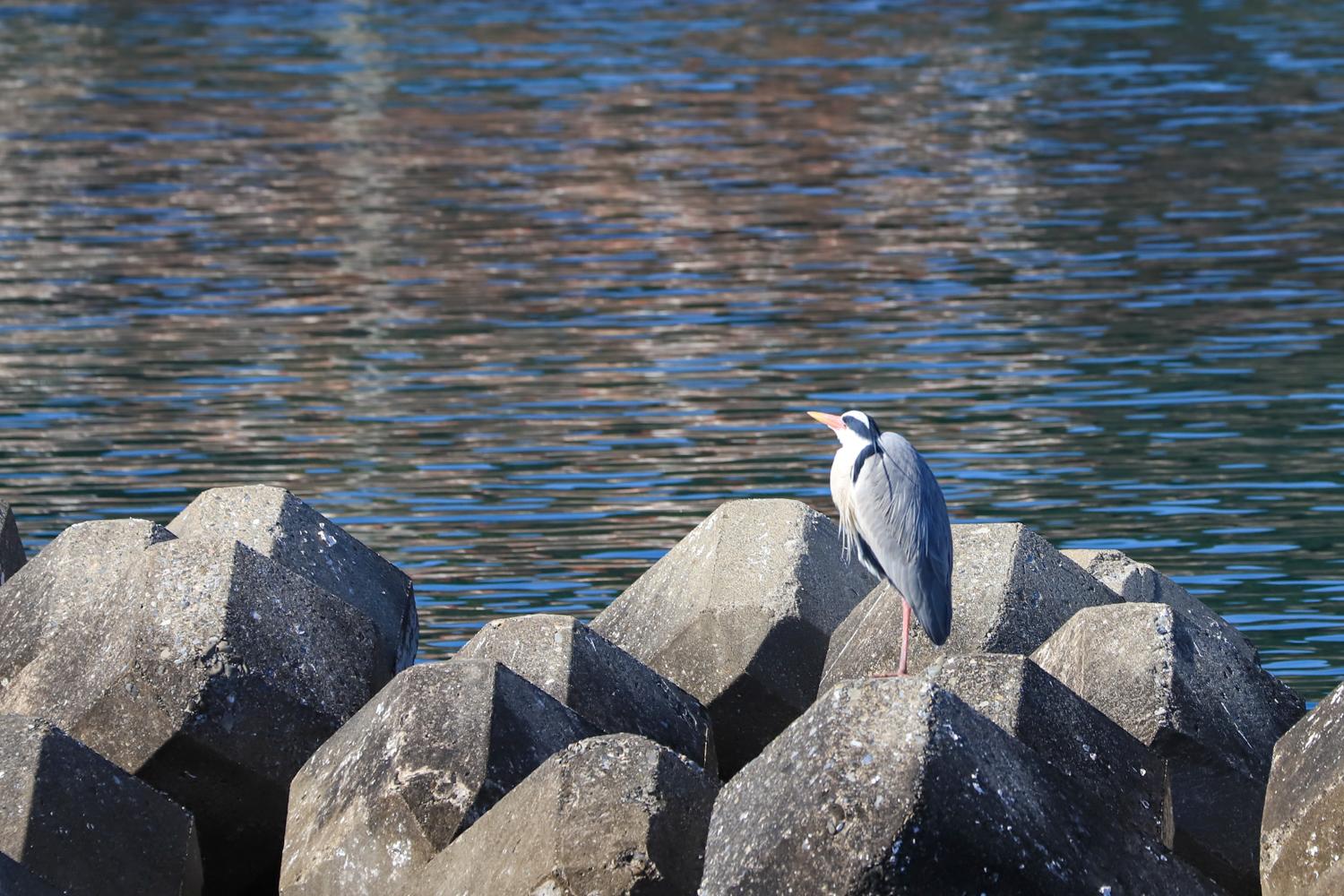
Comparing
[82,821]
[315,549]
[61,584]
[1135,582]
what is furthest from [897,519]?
[61,584]

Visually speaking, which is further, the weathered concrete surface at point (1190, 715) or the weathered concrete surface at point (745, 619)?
the weathered concrete surface at point (745, 619)

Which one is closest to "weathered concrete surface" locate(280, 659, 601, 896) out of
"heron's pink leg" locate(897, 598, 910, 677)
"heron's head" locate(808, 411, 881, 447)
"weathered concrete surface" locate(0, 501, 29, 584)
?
"heron's pink leg" locate(897, 598, 910, 677)

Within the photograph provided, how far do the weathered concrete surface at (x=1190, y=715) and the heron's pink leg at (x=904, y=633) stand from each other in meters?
0.60

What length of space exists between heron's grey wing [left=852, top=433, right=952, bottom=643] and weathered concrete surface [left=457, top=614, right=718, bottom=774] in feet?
3.31

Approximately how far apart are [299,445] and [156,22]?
3929 centimetres

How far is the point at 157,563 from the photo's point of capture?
9.16 metres

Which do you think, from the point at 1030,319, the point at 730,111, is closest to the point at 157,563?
the point at 1030,319

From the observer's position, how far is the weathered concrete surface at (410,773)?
8008mm

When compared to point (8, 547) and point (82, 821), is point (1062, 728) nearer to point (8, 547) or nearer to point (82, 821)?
point (82, 821)

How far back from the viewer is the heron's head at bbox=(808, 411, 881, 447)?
31.4 ft

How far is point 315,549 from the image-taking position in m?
10.3

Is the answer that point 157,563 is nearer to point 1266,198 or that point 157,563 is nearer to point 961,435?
point 961,435

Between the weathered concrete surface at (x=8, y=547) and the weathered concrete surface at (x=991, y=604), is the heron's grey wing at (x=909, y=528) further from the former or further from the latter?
the weathered concrete surface at (x=8, y=547)

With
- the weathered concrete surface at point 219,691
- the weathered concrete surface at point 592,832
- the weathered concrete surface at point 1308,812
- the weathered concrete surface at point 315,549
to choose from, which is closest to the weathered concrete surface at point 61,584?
the weathered concrete surface at point 315,549
